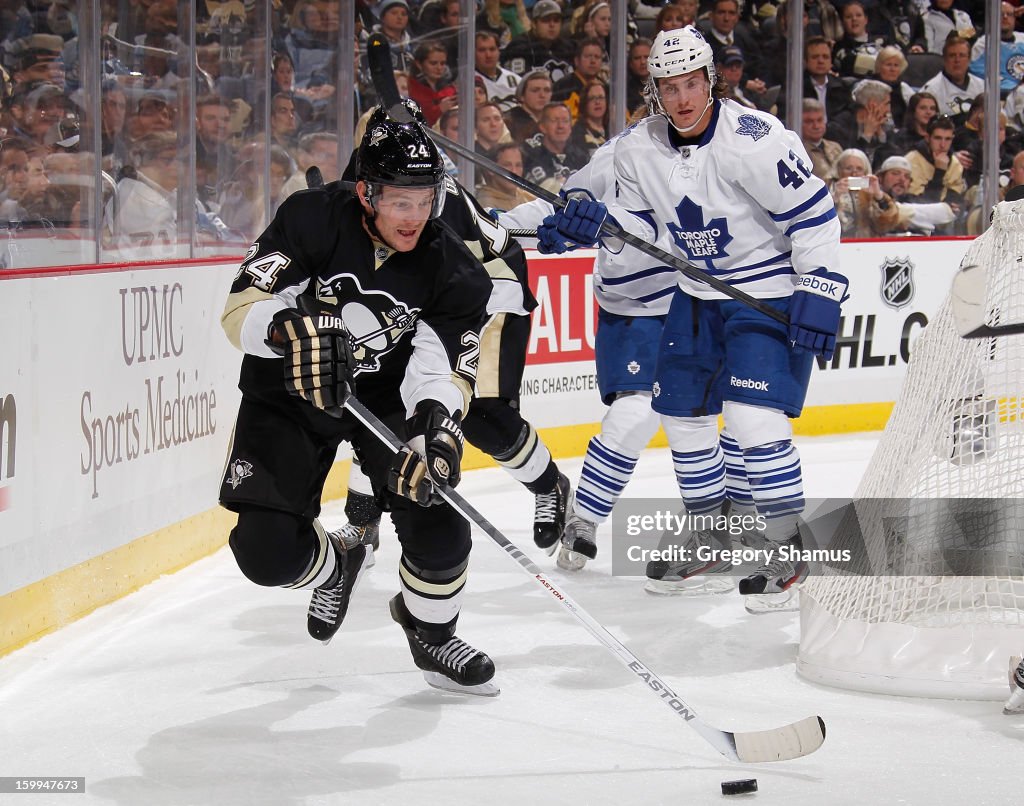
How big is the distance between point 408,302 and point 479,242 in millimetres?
1029

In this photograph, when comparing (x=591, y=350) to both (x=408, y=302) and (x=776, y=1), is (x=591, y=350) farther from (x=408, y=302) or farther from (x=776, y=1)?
(x=408, y=302)

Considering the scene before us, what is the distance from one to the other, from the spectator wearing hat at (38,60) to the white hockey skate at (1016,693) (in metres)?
2.63

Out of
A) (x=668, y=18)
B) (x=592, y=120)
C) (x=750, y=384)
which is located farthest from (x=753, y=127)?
(x=668, y=18)

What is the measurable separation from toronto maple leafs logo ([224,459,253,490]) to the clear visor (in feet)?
1.64

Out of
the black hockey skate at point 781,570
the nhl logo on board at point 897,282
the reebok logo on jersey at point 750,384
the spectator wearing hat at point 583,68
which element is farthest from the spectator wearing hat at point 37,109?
the nhl logo on board at point 897,282

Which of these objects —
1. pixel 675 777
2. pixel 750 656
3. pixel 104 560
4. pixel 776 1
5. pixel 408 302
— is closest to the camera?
pixel 675 777

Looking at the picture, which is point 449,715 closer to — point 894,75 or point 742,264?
point 742,264

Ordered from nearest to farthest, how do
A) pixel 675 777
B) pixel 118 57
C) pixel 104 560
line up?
pixel 675 777
pixel 104 560
pixel 118 57

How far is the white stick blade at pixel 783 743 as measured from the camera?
2100 millimetres

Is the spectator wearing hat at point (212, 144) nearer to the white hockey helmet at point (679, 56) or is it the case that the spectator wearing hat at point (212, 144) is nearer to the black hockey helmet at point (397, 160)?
the white hockey helmet at point (679, 56)

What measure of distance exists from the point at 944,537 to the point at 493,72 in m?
3.73

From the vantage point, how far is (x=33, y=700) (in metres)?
2.52

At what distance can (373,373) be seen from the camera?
103 inches

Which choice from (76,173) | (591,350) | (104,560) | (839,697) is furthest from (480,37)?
(839,697)
